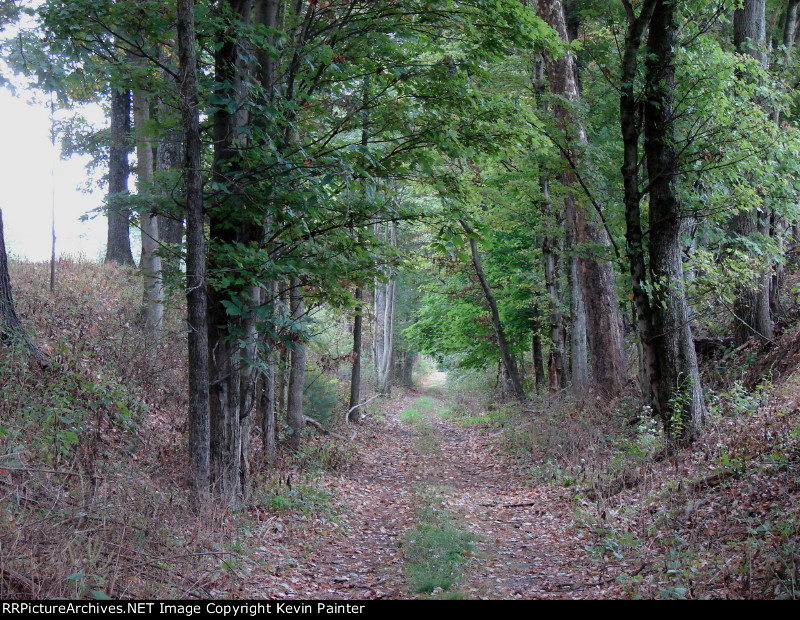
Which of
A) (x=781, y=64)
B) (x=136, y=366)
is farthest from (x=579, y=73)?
(x=136, y=366)

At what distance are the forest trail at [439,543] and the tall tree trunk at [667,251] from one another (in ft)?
7.34

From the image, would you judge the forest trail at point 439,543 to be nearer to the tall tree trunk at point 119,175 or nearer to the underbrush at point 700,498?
the underbrush at point 700,498

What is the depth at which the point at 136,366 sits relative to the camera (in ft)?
32.3

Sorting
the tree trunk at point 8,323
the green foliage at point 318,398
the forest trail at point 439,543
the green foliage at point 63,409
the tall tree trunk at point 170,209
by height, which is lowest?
the forest trail at point 439,543

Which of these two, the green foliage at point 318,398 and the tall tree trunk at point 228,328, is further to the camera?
the green foliage at point 318,398

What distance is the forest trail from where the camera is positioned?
18.2 ft

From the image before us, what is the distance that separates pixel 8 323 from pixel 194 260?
3.49m

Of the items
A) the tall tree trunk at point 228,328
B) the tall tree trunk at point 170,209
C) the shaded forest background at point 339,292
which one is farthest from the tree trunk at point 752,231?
the tall tree trunk at point 170,209

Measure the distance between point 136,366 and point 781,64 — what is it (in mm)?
12154

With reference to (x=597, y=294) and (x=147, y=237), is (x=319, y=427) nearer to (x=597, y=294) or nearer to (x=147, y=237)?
(x=147, y=237)

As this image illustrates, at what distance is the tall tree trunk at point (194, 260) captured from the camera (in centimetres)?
604

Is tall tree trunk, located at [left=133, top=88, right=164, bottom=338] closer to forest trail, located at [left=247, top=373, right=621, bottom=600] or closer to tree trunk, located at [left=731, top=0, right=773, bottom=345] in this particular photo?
forest trail, located at [left=247, top=373, right=621, bottom=600]

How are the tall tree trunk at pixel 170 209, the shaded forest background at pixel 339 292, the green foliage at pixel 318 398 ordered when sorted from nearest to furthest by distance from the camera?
1. the shaded forest background at pixel 339 292
2. the tall tree trunk at pixel 170 209
3. the green foliage at pixel 318 398

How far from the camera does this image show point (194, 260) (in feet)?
20.3
